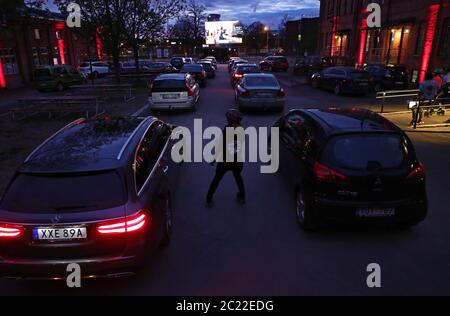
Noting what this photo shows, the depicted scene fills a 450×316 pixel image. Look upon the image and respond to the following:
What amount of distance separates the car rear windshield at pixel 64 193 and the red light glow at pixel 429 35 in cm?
2368

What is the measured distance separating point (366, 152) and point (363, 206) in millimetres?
765

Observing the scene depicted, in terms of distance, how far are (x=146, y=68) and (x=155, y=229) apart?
1332 inches

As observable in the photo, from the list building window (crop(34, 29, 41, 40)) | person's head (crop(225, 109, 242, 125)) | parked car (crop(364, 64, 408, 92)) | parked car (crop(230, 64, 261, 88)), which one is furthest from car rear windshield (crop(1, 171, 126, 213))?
building window (crop(34, 29, 41, 40))

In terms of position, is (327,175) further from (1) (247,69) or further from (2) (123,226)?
(1) (247,69)

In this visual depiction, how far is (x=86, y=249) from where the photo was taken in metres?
3.67

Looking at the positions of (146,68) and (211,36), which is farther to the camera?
(211,36)

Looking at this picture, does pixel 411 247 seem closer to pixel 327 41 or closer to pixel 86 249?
pixel 86 249

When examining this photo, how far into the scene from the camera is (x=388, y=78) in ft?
68.4

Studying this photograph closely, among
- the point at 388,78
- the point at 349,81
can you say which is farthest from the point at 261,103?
the point at 388,78

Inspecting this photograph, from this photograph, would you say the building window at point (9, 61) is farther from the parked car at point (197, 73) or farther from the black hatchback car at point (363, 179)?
the black hatchback car at point (363, 179)

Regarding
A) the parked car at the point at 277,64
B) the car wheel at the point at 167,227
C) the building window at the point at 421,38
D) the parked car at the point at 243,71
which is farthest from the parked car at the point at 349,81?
the car wheel at the point at 167,227

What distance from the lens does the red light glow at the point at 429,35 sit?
70.5 ft

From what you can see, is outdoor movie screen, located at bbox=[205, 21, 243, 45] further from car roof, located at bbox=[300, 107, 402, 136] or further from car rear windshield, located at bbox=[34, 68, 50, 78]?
car roof, located at bbox=[300, 107, 402, 136]
